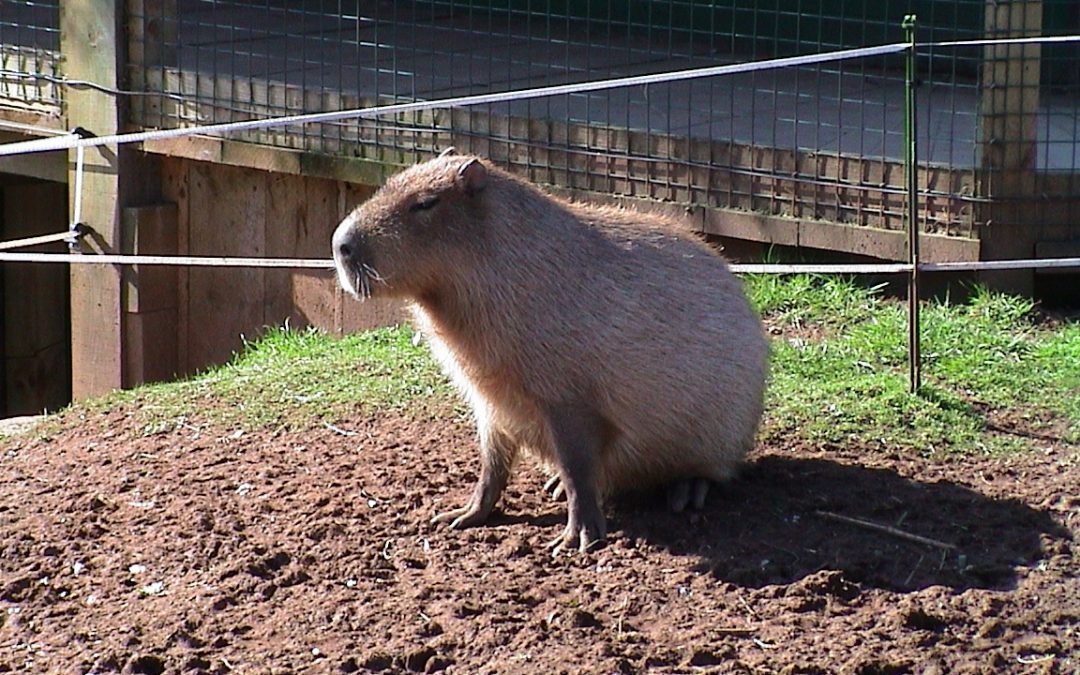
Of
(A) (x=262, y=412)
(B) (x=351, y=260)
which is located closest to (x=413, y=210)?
(B) (x=351, y=260)

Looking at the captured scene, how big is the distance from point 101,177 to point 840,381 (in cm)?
410

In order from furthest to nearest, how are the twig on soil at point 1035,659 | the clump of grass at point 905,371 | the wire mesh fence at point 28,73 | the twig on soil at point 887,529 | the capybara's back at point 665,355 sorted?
the wire mesh fence at point 28,73 < the clump of grass at point 905,371 < the capybara's back at point 665,355 < the twig on soil at point 887,529 < the twig on soil at point 1035,659

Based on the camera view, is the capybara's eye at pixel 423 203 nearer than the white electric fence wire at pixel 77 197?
Yes

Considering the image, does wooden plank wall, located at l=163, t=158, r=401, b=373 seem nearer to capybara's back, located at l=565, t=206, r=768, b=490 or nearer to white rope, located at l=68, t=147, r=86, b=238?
white rope, located at l=68, t=147, r=86, b=238

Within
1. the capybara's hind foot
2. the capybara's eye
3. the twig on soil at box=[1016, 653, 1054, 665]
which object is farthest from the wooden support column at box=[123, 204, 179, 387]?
the twig on soil at box=[1016, 653, 1054, 665]

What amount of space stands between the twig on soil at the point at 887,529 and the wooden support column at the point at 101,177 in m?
4.72

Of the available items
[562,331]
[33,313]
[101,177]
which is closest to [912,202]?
[562,331]

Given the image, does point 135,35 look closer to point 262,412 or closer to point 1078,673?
point 262,412

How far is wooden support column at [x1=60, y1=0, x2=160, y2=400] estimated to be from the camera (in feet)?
27.2

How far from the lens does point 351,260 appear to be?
14.8 ft

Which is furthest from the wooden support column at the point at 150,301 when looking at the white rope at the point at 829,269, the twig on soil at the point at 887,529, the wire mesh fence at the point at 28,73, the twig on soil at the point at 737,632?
the twig on soil at the point at 737,632

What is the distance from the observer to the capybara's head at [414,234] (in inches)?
177

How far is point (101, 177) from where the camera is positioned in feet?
27.3

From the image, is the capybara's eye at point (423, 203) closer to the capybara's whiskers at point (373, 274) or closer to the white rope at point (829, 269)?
the capybara's whiskers at point (373, 274)
